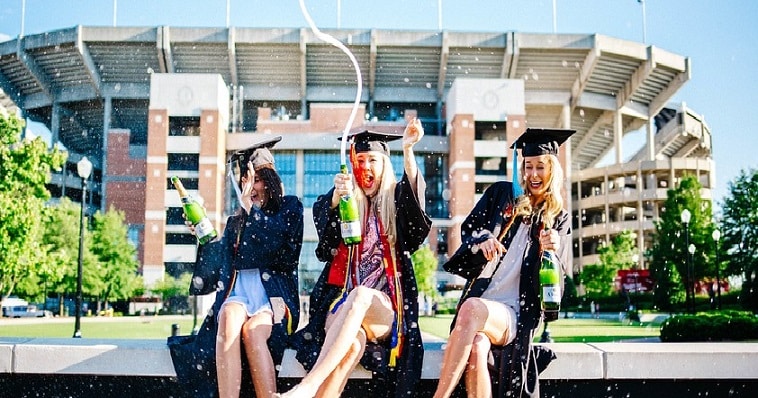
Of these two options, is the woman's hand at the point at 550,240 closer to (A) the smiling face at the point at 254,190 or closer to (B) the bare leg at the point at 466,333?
(B) the bare leg at the point at 466,333

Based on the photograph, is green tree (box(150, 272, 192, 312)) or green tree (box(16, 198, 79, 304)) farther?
green tree (box(150, 272, 192, 312))

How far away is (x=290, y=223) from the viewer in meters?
4.67

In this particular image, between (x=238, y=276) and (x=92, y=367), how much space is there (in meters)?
1.08

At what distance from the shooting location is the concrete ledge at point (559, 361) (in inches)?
175

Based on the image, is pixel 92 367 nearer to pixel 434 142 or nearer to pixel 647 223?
pixel 434 142

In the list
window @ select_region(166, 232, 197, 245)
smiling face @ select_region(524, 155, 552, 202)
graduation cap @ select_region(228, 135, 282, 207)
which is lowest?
smiling face @ select_region(524, 155, 552, 202)

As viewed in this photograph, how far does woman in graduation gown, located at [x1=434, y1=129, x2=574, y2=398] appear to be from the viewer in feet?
12.9

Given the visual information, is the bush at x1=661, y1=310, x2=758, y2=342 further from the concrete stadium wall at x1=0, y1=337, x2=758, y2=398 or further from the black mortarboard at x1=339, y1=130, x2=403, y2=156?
the black mortarboard at x1=339, y1=130, x2=403, y2=156

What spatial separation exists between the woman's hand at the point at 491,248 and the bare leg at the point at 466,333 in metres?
0.27

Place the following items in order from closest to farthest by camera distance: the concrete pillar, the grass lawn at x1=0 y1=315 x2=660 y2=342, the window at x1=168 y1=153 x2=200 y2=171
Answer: the grass lawn at x1=0 y1=315 x2=660 y2=342 → the concrete pillar → the window at x1=168 y1=153 x2=200 y2=171

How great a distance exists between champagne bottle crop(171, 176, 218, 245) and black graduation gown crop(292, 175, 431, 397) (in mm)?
725

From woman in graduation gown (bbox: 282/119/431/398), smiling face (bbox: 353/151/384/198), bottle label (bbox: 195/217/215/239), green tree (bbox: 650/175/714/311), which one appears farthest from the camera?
green tree (bbox: 650/175/714/311)

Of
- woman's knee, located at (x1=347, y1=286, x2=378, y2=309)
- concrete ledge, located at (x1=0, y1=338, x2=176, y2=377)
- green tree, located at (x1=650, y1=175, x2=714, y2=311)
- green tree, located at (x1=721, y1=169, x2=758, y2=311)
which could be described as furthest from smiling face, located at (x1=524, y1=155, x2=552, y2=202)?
green tree, located at (x1=650, y1=175, x2=714, y2=311)

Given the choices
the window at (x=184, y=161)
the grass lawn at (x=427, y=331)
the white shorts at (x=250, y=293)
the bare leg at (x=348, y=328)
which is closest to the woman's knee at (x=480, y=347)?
the bare leg at (x=348, y=328)
